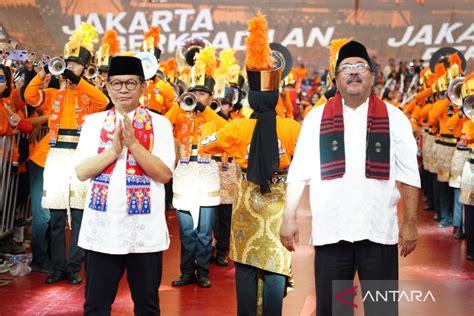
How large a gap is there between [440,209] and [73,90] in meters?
5.89

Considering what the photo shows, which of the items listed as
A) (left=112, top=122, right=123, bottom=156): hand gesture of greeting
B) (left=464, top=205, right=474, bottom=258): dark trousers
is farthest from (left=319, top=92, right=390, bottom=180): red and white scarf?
(left=464, top=205, right=474, bottom=258): dark trousers

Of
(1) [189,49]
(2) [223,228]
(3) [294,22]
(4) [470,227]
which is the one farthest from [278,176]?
(3) [294,22]

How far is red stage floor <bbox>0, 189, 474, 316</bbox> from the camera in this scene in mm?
6266

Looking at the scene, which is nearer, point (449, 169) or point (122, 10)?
point (449, 169)

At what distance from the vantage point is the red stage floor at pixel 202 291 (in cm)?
627

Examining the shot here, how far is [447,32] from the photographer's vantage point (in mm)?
20719

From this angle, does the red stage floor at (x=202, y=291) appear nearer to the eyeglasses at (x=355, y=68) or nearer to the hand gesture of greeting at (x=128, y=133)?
the hand gesture of greeting at (x=128, y=133)

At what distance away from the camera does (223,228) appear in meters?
8.20

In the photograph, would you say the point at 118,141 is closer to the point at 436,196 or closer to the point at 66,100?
the point at 66,100

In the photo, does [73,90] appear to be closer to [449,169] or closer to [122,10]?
[449,169]

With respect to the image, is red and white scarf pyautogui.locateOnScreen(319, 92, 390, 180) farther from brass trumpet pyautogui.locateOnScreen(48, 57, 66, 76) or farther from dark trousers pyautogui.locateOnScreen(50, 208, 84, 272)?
dark trousers pyautogui.locateOnScreen(50, 208, 84, 272)

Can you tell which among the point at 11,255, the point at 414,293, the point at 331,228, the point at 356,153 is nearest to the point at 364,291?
the point at 331,228

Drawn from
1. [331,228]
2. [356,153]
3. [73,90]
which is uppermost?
[73,90]

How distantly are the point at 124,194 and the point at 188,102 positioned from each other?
8.90ft
